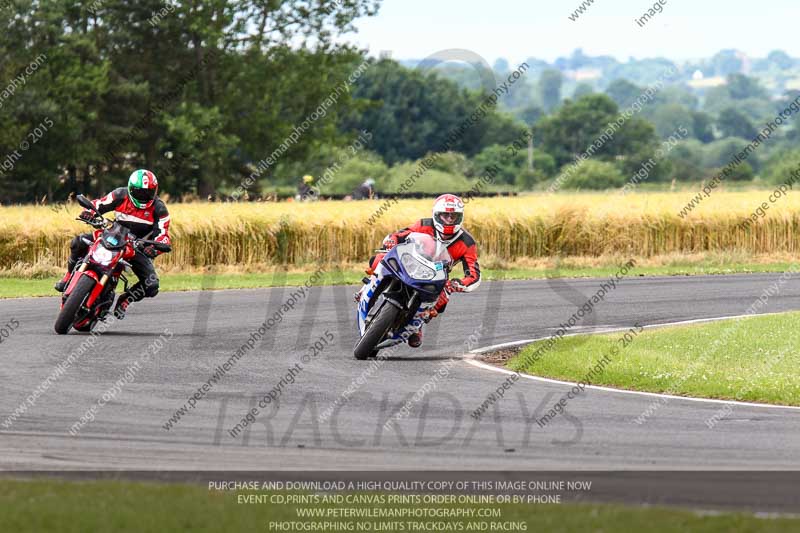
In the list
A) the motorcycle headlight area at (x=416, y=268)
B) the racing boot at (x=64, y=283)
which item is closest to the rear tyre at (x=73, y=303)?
the racing boot at (x=64, y=283)

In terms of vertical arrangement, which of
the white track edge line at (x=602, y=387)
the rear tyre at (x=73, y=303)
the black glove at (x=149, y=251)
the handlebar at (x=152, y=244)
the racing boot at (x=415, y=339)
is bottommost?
the white track edge line at (x=602, y=387)

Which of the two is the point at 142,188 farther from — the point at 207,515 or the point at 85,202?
the point at 207,515

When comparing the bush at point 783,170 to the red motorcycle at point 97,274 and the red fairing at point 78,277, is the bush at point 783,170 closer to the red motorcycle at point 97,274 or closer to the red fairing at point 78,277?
the red motorcycle at point 97,274

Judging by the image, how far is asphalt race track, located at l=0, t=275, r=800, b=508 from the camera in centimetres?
893

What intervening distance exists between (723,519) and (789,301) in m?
16.2

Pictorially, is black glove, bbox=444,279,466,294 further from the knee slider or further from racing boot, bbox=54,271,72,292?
racing boot, bbox=54,271,72,292

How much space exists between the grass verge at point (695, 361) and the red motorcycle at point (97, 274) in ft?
16.2

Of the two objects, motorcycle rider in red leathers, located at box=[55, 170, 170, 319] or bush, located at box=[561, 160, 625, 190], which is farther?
bush, located at box=[561, 160, 625, 190]

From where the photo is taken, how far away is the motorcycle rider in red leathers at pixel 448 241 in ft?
48.6

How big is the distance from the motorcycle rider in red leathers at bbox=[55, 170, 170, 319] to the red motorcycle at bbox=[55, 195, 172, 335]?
26 cm

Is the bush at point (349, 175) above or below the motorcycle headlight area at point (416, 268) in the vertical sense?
below

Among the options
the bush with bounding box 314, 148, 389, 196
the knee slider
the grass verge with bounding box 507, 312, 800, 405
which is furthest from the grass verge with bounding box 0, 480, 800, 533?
the bush with bounding box 314, 148, 389, 196

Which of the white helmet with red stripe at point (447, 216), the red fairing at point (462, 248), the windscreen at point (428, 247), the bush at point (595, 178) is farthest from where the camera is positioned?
the bush at point (595, 178)

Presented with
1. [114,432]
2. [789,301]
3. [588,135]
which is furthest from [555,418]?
[588,135]
